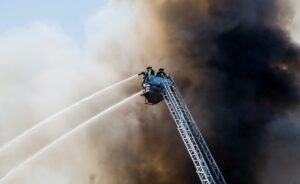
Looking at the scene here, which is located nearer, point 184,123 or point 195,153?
point 195,153

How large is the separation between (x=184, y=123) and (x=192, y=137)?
1124mm

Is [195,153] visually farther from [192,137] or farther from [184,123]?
[184,123]

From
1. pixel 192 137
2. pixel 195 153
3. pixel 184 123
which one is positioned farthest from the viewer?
pixel 184 123

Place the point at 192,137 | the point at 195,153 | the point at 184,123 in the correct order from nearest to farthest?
the point at 195,153
the point at 192,137
the point at 184,123

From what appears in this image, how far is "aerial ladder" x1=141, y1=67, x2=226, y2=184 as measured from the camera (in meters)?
29.1

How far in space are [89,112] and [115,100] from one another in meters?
3.73

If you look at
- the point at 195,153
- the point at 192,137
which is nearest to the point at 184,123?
the point at 192,137

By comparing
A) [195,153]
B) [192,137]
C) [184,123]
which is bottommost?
[195,153]

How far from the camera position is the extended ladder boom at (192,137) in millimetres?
29000

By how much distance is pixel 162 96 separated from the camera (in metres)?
30.2

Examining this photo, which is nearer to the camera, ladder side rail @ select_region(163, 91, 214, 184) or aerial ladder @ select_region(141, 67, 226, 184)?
ladder side rail @ select_region(163, 91, 214, 184)

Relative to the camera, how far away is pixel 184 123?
29.9 m

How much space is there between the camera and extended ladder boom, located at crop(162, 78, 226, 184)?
95.1ft

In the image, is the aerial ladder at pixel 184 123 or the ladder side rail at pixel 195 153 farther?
the aerial ladder at pixel 184 123
